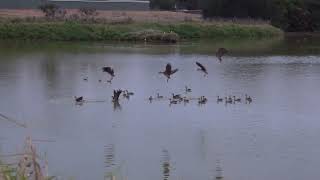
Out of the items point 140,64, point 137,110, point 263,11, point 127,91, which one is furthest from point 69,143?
point 263,11

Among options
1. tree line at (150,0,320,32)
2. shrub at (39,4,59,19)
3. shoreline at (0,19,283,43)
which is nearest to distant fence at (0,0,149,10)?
tree line at (150,0,320,32)

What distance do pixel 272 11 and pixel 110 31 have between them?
13844 millimetres

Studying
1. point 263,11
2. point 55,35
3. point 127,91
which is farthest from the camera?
point 263,11

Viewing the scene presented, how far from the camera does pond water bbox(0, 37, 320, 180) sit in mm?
7355

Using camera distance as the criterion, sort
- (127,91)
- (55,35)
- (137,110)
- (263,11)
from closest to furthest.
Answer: (137,110) < (127,91) < (55,35) < (263,11)

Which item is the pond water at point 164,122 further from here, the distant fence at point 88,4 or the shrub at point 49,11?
the distant fence at point 88,4

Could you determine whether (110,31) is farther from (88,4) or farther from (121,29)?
(88,4)

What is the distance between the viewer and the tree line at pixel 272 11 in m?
42.5

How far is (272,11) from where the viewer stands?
42531 mm

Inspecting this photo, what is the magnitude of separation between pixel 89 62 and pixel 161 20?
16.8m

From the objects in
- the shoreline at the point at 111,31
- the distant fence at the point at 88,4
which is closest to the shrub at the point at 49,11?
the shoreline at the point at 111,31

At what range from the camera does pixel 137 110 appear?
11.0 meters

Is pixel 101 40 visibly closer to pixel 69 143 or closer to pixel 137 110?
pixel 137 110

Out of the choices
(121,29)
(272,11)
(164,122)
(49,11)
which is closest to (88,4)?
(49,11)
